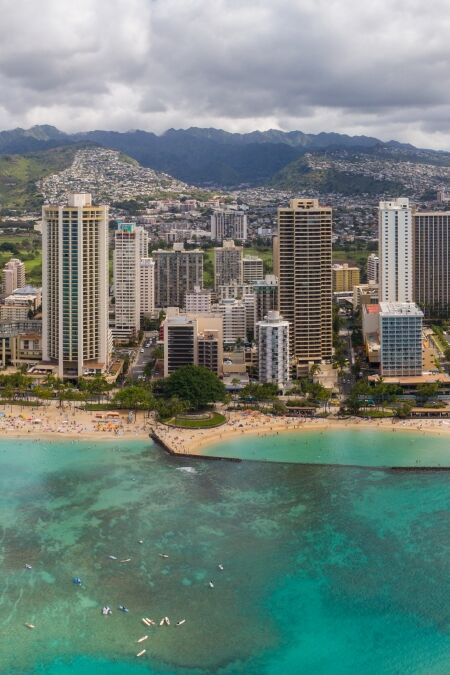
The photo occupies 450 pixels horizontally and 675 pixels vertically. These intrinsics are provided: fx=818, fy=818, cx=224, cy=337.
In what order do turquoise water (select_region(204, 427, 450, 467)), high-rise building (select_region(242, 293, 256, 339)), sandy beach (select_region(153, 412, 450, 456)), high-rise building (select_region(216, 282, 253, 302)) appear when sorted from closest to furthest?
1. turquoise water (select_region(204, 427, 450, 467))
2. sandy beach (select_region(153, 412, 450, 456))
3. high-rise building (select_region(242, 293, 256, 339))
4. high-rise building (select_region(216, 282, 253, 302))

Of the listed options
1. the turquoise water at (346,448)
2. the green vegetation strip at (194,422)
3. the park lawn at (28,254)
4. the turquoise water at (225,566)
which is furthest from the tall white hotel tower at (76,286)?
the park lawn at (28,254)

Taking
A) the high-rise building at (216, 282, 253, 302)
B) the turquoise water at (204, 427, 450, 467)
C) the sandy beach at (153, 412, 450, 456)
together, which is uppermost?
the high-rise building at (216, 282, 253, 302)

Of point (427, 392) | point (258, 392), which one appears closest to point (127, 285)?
point (258, 392)

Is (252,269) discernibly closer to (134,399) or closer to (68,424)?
(134,399)

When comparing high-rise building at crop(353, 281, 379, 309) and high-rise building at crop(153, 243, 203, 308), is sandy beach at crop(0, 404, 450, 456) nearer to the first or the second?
high-rise building at crop(353, 281, 379, 309)

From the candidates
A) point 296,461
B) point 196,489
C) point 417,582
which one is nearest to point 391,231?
point 296,461

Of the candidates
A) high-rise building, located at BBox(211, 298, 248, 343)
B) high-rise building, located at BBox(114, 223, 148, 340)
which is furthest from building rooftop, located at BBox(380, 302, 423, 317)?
high-rise building, located at BBox(114, 223, 148, 340)
